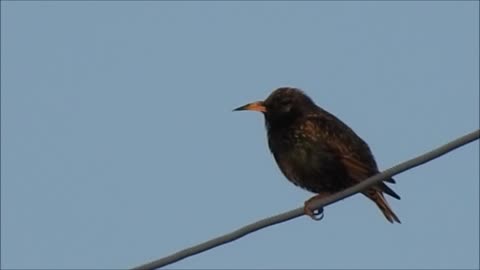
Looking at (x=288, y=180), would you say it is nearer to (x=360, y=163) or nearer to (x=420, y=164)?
(x=360, y=163)

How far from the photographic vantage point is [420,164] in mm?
6602

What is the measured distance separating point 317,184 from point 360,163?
330mm

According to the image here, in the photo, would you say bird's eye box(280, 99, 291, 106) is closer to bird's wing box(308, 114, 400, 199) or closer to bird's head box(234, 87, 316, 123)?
bird's head box(234, 87, 316, 123)

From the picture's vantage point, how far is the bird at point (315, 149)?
9.83m

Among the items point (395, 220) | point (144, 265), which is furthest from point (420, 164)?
point (395, 220)

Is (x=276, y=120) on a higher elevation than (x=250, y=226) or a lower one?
higher

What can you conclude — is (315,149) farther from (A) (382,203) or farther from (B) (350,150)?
(A) (382,203)

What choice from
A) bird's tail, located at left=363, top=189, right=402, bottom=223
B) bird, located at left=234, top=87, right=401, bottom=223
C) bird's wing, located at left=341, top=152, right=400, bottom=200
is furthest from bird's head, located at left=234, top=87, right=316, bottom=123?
bird's tail, located at left=363, top=189, right=402, bottom=223

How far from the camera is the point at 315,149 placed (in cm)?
996

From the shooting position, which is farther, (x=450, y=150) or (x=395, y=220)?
(x=395, y=220)

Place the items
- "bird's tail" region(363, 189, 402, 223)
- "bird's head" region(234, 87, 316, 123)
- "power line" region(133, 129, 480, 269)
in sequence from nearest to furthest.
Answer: "power line" region(133, 129, 480, 269)
"bird's tail" region(363, 189, 402, 223)
"bird's head" region(234, 87, 316, 123)

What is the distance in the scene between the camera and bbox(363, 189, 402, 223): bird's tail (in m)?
9.67

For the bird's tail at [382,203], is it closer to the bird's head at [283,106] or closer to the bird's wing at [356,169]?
the bird's wing at [356,169]

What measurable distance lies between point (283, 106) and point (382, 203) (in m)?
1.07
